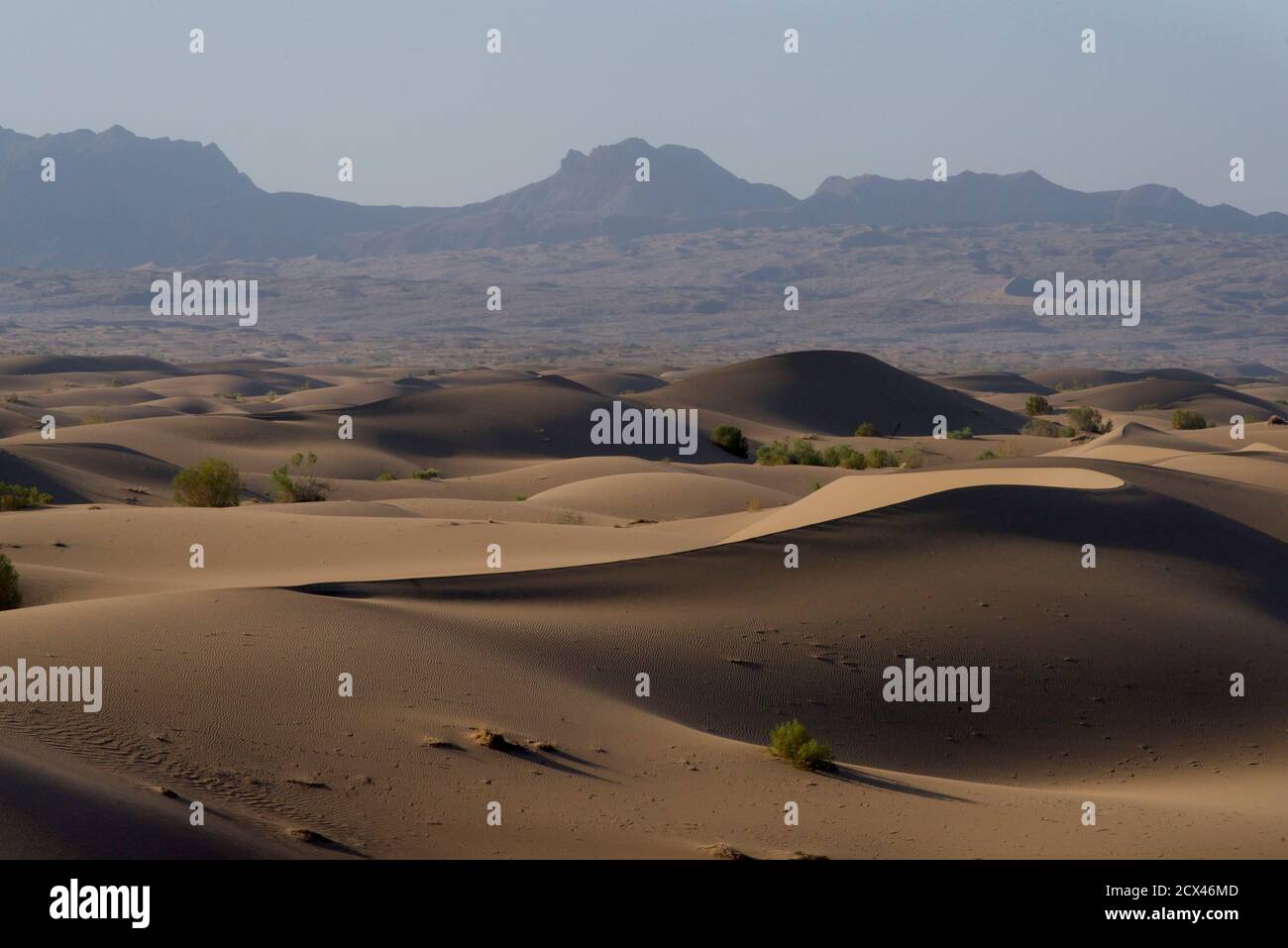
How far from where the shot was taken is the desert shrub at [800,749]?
471 inches

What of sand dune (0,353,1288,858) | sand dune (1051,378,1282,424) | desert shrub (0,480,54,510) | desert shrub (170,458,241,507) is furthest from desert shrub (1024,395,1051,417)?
desert shrub (0,480,54,510)

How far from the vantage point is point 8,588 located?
52.0 ft

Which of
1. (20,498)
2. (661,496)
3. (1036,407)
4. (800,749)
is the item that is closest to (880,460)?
(661,496)

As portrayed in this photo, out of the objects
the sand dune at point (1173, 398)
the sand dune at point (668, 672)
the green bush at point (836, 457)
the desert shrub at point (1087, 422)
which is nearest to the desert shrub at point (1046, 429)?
the desert shrub at point (1087, 422)

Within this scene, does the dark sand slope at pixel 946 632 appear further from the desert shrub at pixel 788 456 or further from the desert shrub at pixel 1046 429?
the desert shrub at pixel 1046 429

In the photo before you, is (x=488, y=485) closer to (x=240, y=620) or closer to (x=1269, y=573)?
(x=1269, y=573)

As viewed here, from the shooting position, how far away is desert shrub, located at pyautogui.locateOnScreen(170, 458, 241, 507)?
3091 centimetres

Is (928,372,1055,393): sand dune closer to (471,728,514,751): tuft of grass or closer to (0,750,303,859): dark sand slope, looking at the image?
(471,728,514,751): tuft of grass

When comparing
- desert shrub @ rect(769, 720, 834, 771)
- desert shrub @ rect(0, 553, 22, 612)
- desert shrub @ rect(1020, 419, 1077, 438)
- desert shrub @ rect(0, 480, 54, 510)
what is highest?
desert shrub @ rect(0, 553, 22, 612)

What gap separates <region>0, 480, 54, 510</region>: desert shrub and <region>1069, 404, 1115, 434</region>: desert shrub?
1750 inches

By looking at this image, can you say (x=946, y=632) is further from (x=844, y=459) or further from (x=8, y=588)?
(x=844, y=459)

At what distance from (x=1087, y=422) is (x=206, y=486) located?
141ft

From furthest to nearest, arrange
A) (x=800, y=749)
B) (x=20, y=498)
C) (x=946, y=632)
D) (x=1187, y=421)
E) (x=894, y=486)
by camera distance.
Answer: (x=1187, y=421) → (x=20, y=498) → (x=894, y=486) → (x=946, y=632) → (x=800, y=749)
